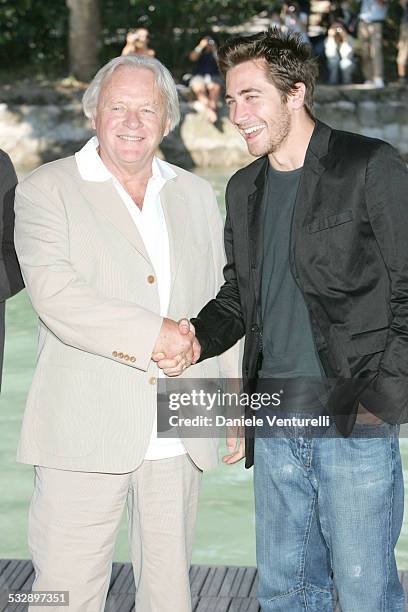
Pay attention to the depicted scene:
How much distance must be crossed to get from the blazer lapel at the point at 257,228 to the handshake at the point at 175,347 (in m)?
0.21

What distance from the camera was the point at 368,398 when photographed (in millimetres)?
3051

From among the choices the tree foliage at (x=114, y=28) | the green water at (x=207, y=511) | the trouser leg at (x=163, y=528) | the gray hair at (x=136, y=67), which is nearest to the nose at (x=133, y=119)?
the gray hair at (x=136, y=67)

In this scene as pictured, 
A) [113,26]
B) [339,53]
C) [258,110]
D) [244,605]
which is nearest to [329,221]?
[258,110]

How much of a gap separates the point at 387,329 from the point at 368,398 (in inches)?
7.4

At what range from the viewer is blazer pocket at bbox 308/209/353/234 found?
303 centimetres

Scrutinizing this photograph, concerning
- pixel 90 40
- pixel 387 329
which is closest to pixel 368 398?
pixel 387 329

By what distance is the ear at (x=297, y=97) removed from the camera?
3193 millimetres

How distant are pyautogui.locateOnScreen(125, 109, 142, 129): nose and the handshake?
1.81 feet

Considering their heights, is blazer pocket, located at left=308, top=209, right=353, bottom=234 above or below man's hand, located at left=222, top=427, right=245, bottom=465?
above

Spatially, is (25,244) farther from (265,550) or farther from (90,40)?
(90,40)

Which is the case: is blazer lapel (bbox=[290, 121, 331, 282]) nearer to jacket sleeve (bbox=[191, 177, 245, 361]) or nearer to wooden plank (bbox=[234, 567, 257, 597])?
jacket sleeve (bbox=[191, 177, 245, 361])

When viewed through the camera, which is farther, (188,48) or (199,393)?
(188,48)

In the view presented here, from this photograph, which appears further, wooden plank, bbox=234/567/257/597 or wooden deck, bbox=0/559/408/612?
wooden plank, bbox=234/567/257/597

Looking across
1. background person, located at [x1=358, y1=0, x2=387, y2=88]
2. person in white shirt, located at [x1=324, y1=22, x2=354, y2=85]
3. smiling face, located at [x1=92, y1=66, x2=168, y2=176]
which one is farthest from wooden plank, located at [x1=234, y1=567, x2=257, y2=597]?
person in white shirt, located at [x1=324, y1=22, x2=354, y2=85]
